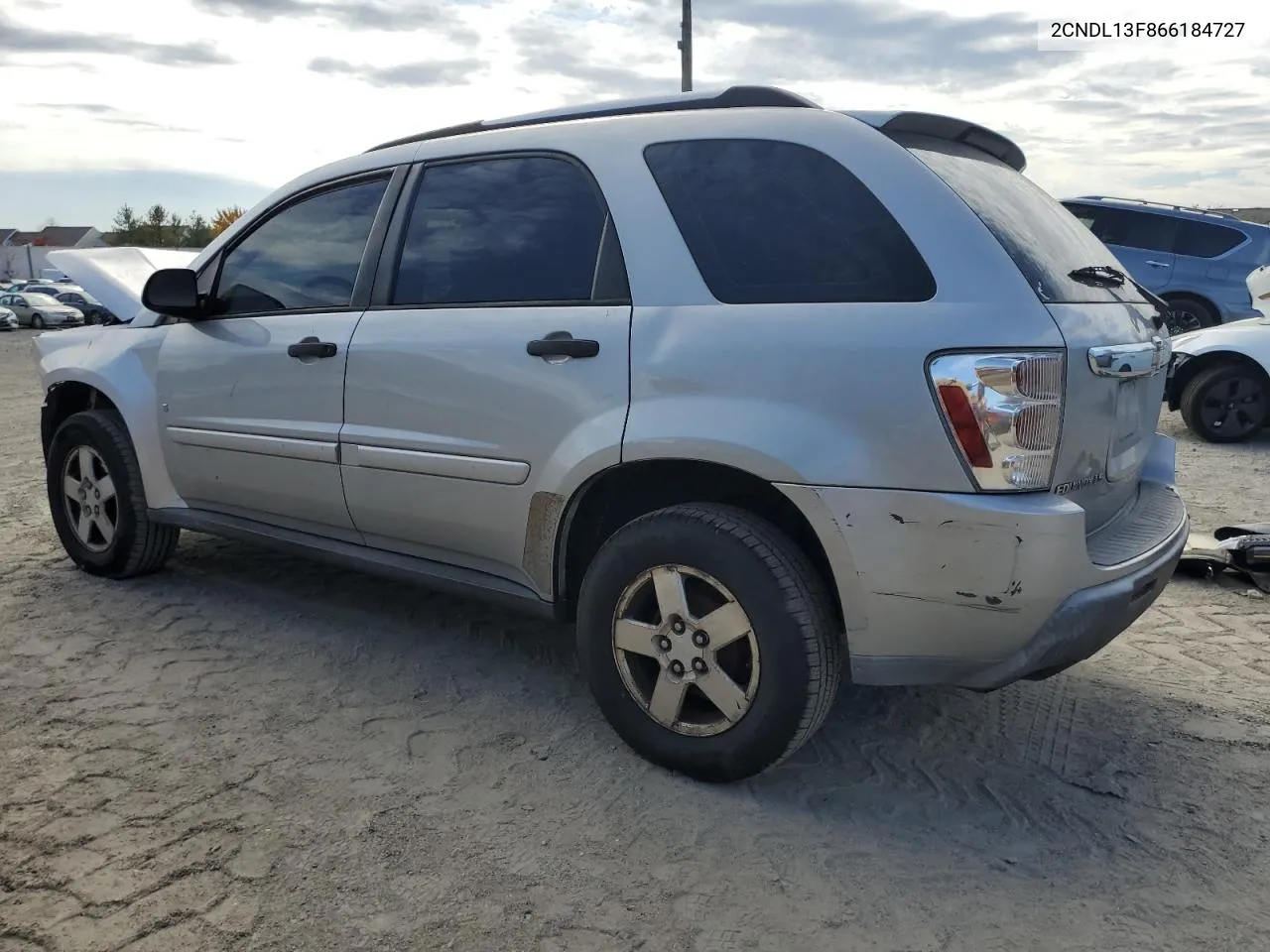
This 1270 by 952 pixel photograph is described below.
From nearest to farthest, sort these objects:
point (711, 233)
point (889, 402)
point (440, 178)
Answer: point (889, 402), point (711, 233), point (440, 178)

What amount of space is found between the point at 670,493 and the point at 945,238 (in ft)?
3.36

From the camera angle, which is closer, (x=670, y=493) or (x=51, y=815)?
(x=51, y=815)

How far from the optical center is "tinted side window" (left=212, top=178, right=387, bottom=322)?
383cm

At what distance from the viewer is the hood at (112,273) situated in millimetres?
4746

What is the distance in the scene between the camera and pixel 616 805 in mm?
2902

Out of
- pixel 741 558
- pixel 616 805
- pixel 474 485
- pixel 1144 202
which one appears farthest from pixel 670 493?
pixel 1144 202

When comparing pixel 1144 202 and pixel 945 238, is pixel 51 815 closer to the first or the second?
pixel 945 238

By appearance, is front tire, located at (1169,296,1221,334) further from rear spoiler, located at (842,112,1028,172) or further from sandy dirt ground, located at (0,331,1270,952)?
rear spoiler, located at (842,112,1028,172)

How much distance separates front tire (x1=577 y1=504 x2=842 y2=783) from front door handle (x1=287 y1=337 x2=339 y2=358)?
1.29m

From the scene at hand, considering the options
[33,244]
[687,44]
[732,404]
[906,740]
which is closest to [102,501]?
[732,404]

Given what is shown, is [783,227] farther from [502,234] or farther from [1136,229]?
[1136,229]

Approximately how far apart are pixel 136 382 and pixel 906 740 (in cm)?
334

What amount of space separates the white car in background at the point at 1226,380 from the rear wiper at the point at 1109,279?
5.49m

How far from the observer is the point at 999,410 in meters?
2.50
